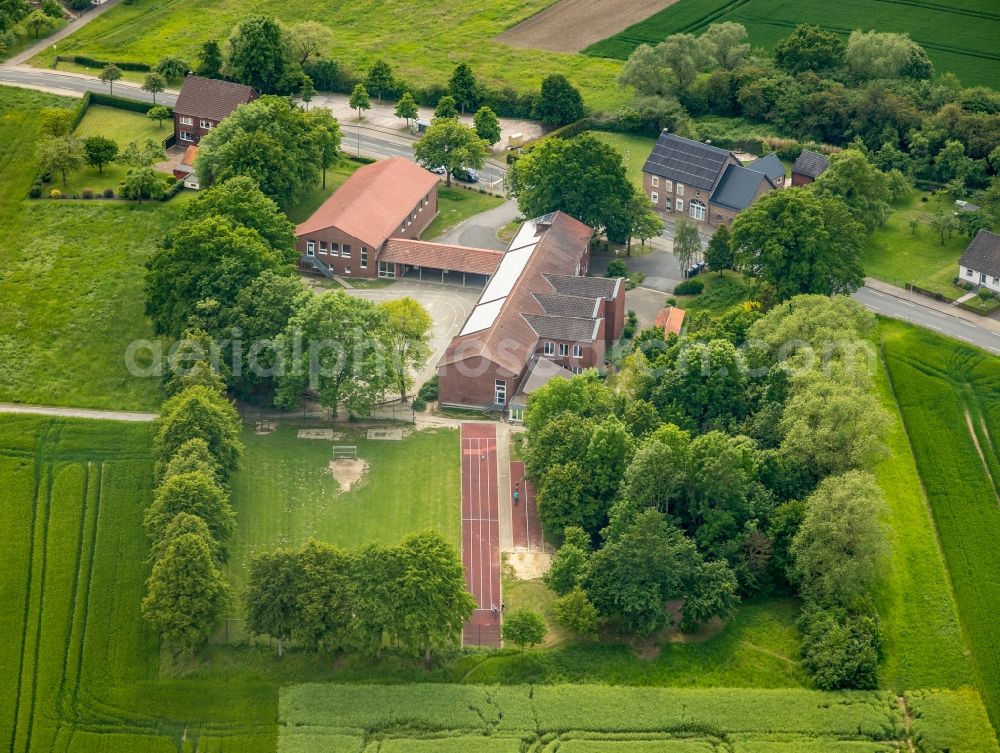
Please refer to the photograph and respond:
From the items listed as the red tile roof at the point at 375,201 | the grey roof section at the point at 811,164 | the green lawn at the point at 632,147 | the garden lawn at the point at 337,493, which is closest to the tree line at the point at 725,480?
the garden lawn at the point at 337,493

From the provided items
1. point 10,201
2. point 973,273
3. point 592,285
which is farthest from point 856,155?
point 10,201

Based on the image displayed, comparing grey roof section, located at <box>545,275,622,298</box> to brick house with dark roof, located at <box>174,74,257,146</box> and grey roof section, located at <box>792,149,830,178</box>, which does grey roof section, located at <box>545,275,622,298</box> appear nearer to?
grey roof section, located at <box>792,149,830,178</box>

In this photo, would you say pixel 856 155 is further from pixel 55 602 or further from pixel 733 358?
pixel 55 602

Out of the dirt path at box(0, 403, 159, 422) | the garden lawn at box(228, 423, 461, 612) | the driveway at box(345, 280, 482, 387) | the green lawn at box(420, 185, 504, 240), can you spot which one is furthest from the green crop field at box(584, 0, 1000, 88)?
the dirt path at box(0, 403, 159, 422)

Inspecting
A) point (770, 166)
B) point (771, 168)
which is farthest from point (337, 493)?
point (770, 166)

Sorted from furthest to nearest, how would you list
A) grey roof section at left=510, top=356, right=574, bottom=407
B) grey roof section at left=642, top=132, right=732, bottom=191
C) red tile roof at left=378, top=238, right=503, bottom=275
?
grey roof section at left=642, top=132, right=732, bottom=191 → red tile roof at left=378, top=238, right=503, bottom=275 → grey roof section at left=510, top=356, right=574, bottom=407

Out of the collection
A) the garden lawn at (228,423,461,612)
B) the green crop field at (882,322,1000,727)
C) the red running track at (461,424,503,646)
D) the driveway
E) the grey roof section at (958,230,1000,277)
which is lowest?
the driveway

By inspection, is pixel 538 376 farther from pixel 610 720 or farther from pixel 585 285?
pixel 610 720
